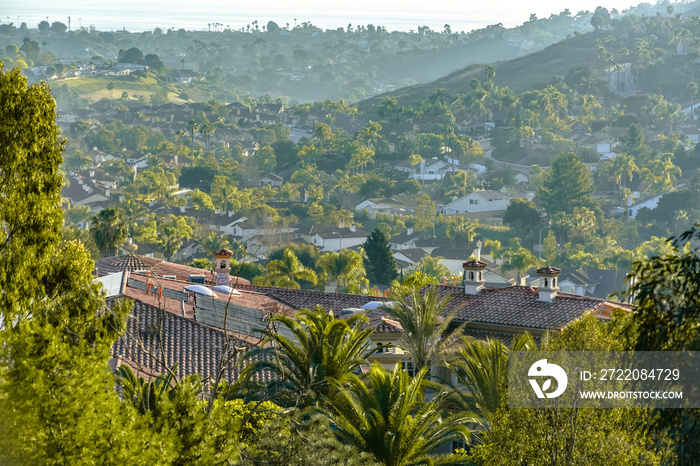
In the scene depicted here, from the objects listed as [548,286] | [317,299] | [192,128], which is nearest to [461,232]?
[317,299]

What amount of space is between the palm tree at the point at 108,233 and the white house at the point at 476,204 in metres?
81.6

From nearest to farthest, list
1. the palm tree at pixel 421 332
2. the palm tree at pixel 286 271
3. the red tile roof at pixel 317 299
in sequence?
the palm tree at pixel 421 332 < the red tile roof at pixel 317 299 < the palm tree at pixel 286 271

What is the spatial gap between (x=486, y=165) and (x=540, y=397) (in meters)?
151

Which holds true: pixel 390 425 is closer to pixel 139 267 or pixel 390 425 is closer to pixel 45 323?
pixel 45 323

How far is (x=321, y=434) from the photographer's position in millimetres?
16828

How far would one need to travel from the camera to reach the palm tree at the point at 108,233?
52.7 metres

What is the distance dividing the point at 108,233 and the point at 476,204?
8508cm

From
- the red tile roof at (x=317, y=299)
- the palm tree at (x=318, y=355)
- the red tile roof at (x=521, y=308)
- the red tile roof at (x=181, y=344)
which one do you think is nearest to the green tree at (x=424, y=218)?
the red tile roof at (x=317, y=299)

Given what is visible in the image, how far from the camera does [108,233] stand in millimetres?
52625

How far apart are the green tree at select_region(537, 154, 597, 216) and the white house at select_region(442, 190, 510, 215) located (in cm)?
577

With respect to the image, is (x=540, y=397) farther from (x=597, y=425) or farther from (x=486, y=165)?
(x=486, y=165)

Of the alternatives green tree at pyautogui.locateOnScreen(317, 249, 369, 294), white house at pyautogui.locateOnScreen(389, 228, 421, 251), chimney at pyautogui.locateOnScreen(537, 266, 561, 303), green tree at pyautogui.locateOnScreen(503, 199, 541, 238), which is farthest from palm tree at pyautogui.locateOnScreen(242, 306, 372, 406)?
green tree at pyautogui.locateOnScreen(503, 199, 541, 238)

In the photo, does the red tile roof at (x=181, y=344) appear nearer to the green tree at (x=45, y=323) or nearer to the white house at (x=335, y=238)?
the green tree at (x=45, y=323)

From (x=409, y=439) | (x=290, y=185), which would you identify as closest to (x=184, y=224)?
(x=290, y=185)
